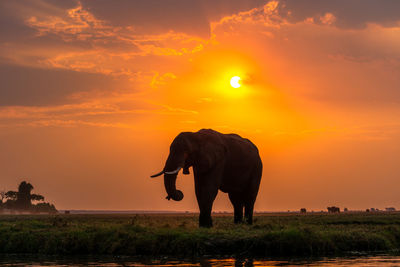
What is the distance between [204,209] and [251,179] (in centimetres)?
582

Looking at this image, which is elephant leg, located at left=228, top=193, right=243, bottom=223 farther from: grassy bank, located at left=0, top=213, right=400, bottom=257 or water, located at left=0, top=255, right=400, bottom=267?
water, located at left=0, top=255, right=400, bottom=267

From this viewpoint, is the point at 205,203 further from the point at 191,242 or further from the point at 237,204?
the point at 237,204

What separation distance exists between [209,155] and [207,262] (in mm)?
9470

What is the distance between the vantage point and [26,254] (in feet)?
76.2

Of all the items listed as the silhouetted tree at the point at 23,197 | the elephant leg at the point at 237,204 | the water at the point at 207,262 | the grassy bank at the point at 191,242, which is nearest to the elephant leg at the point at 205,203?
the grassy bank at the point at 191,242

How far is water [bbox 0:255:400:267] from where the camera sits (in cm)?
1809

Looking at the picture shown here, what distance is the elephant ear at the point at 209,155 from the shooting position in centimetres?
2717

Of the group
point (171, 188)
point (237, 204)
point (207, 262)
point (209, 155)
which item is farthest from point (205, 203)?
point (207, 262)

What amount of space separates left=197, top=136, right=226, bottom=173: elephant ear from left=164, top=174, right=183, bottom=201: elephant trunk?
153cm

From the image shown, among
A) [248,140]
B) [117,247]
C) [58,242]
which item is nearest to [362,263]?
[117,247]

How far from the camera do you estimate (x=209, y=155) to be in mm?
27359

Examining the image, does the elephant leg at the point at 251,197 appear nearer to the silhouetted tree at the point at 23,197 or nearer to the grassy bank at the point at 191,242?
the grassy bank at the point at 191,242

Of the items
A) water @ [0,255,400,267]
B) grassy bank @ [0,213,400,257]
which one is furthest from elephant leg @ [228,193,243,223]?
water @ [0,255,400,267]

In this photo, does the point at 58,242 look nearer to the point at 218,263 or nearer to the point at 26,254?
the point at 26,254
